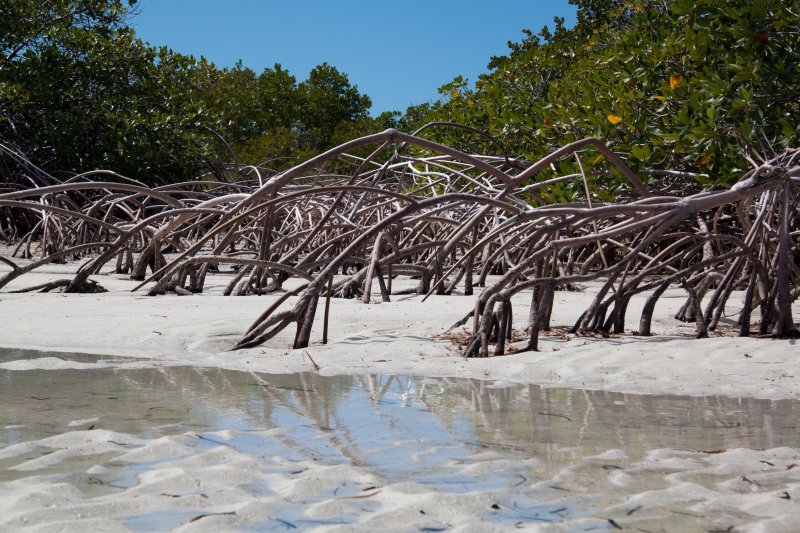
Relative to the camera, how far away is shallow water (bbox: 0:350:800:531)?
71.0 inches

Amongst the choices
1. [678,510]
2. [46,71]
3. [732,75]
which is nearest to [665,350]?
[678,510]

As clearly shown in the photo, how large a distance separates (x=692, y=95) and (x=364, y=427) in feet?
9.50

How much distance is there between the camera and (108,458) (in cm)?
196

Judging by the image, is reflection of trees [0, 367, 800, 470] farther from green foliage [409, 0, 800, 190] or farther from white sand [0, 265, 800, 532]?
green foliage [409, 0, 800, 190]

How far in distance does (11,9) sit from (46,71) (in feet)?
2.36

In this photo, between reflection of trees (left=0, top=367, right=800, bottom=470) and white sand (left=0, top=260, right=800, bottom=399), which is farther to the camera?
white sand (left=0, top=260, right=800, bottom=399)

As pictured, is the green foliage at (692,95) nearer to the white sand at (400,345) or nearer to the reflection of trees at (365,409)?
the white sand at (400,345)

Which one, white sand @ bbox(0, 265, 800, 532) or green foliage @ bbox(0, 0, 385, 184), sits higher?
green foliage @ bbox(0, 0, 385, 184)

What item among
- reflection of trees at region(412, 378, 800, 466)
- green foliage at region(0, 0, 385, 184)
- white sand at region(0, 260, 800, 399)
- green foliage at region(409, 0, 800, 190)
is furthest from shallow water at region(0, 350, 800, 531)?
green foliage at region(0, 0, 385, 184)

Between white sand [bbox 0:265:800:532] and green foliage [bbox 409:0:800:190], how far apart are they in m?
1.39

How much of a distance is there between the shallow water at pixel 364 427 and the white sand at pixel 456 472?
2 cm

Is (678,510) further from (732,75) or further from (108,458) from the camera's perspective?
(732,75)

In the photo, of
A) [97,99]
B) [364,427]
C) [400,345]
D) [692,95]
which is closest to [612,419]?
[364,427]

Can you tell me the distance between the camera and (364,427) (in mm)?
2340
